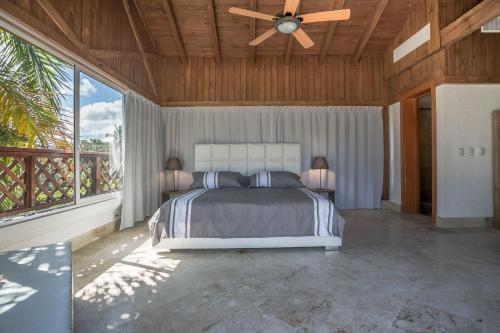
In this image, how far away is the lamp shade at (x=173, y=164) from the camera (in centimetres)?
475

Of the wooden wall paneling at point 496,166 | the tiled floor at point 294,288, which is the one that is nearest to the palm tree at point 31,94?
the tiled floor at point 294,288

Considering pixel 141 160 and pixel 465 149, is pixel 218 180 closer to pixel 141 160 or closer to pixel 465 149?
pixel 141 160

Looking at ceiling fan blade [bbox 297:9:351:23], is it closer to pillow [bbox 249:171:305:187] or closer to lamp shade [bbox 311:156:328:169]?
pillow [bbox 249:171:305:187]

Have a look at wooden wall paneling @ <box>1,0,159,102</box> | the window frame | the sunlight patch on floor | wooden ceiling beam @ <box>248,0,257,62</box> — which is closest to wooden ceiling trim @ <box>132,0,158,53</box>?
wooden wall paneling @ <box>1,0,159,102</box>

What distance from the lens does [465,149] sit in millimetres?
3826

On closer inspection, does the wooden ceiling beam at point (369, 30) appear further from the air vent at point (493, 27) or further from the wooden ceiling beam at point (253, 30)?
the wooden ceiling beam at point (253, 30)

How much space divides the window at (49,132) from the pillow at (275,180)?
2.11 metres

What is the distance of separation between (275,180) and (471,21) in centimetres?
316

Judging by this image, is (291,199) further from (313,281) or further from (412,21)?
(412,21)

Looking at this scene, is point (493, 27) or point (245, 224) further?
point (493, 27)

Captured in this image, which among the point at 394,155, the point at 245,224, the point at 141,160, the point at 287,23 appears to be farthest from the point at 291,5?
the point at 394,155

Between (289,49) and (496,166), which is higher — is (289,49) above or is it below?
above

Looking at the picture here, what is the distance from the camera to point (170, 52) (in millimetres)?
5016

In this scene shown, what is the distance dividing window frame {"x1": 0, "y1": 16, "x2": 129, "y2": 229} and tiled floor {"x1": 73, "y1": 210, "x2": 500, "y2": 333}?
1.86 ft
